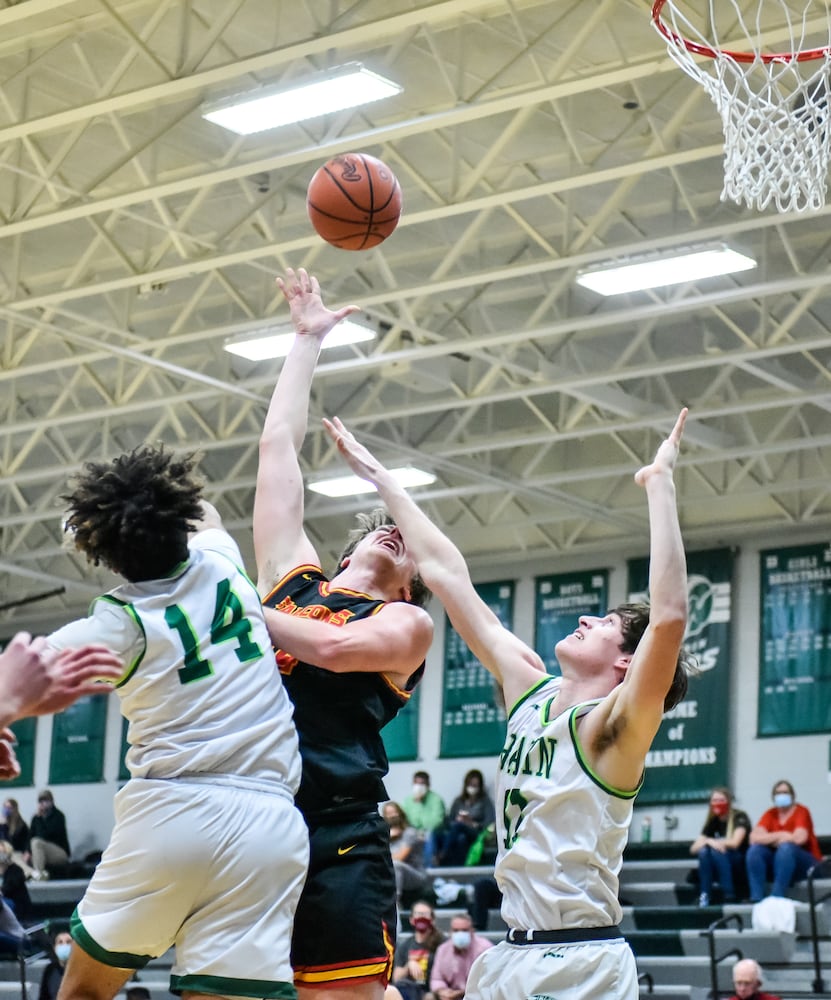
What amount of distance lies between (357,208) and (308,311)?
148 cm

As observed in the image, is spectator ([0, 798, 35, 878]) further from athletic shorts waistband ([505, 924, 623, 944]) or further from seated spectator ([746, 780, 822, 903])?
athletic shorts waistband ([505, 924, 623, 944])

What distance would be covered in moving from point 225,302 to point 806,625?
23.8 ft

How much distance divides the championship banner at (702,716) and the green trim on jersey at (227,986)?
617 inches

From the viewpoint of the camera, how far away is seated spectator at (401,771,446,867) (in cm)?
1955

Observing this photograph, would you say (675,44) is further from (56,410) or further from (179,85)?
(56,410)

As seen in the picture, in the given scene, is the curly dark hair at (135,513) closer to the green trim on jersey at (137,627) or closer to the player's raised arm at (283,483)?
the green trim on jersey at (137,627)

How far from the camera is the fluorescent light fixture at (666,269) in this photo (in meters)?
13.7

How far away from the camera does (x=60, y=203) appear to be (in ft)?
46.7

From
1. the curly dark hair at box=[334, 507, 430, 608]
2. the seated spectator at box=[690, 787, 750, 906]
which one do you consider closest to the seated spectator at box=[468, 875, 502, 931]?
the seated spectator at box=[690, 787, 750, 906]

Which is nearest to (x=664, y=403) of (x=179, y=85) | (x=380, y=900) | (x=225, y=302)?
(x=225, y=302)

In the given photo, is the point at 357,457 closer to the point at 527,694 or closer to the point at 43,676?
the point at 527,694

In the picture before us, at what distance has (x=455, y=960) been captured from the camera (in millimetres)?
13898

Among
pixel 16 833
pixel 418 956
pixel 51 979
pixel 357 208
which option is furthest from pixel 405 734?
pixel 357 208

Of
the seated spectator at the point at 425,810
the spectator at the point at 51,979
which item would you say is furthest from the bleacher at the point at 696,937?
the spectator at the point at 51,979
